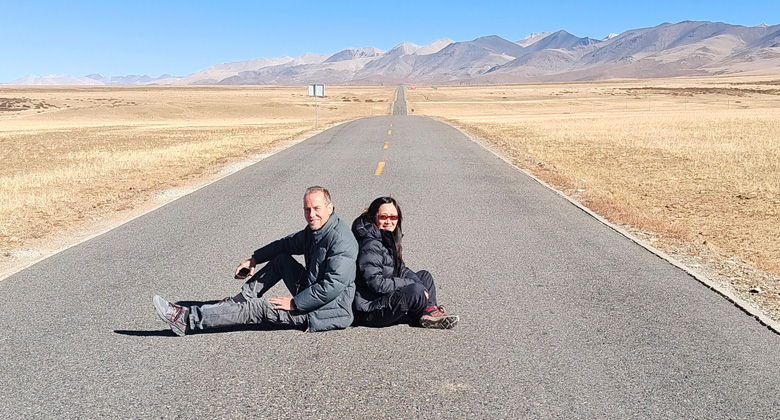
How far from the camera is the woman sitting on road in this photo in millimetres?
5223

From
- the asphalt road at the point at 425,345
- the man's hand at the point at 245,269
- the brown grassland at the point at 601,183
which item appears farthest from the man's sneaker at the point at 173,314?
the brown grassland at the point at 601,183

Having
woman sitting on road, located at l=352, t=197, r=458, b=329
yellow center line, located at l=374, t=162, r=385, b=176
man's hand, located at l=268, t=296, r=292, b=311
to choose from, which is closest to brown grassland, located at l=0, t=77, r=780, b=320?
woman sitting on road, located at l=352, t=197, r=458, b=329

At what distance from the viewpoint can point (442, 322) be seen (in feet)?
17.0

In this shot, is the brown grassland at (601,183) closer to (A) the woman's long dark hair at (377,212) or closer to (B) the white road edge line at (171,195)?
(B) the white road edge line at (171,195)

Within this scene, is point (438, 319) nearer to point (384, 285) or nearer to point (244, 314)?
point (384, 285)

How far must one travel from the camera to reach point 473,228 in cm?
916

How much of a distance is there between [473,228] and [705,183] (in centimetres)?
949

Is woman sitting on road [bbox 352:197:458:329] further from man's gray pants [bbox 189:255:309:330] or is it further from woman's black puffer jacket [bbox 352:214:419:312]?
man's gray pants [bbox 189:255:309:330]

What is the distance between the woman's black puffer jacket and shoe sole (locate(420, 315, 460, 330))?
0.38 meters

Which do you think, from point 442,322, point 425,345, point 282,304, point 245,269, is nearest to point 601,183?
point 442,322

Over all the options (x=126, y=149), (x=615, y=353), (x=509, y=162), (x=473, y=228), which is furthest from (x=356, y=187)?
(x=126, y=149)

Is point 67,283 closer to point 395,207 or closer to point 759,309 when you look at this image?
point 395,207

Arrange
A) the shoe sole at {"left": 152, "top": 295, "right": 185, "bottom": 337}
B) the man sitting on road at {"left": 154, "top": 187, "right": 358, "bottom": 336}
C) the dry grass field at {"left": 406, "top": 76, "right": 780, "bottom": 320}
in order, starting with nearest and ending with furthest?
the shoe sole at {"left": 152, "top": 295, "right": 185, "bottom": 337} < the man sitting on road at {"left": 154, "top": 187, "right": 358, "bottom": 336} < the dry grass field at {"left": 406, "top": 76, "right": 780, "bottom": 320}

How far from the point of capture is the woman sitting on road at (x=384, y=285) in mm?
5223
